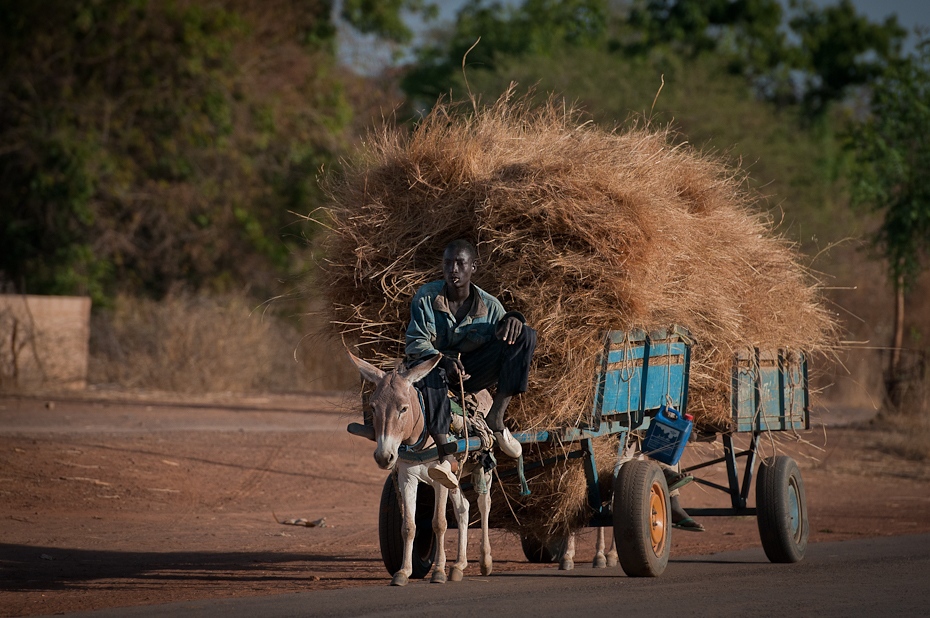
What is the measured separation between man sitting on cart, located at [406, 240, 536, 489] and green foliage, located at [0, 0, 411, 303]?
14478 millimetres

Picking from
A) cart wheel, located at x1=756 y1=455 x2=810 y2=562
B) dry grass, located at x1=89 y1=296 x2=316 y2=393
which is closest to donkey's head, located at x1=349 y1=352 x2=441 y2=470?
cart wheel, located at x1=756 y1=455 x2=810 y2=562

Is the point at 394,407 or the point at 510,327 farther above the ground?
the point at 510,327

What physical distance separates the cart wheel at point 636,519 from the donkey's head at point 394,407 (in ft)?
4.42

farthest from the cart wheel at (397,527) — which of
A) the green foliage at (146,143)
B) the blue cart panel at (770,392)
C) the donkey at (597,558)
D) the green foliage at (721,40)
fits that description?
the green foliage at (721,40)

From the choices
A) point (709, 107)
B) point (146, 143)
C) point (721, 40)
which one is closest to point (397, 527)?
point (146, 143)

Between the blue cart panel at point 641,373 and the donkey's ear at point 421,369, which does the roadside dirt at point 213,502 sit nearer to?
the donkey's ear at point 421,369

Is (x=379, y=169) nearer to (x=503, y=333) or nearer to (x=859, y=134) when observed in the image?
(x=503, y=333)

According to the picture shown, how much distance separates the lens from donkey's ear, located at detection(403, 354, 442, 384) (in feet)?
19.0

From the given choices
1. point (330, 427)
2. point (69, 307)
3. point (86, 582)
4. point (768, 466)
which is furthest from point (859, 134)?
point (86, 582)

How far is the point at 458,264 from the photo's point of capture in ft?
20.5

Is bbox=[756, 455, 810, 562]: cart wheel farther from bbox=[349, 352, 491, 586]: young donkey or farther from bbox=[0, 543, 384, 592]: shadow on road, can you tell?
bbox=[0, 543, 384, 592]: shadow on road

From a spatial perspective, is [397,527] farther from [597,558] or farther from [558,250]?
[558,250]

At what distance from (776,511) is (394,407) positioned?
319cm

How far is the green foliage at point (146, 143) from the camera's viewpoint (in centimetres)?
2041
